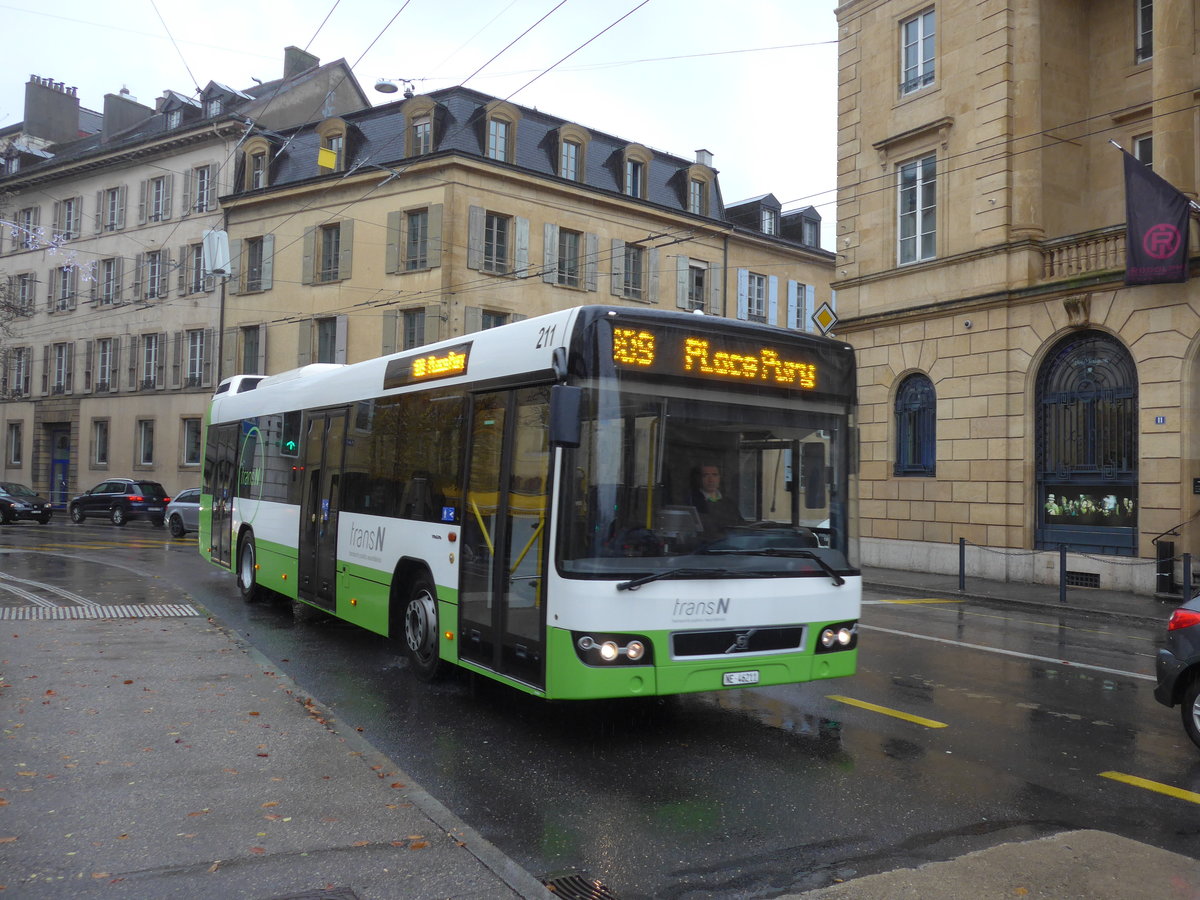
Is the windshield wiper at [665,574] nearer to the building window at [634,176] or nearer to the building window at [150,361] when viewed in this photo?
the building window at [634,176]

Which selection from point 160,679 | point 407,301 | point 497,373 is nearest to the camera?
point 497,373

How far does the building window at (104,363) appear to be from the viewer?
148 ft

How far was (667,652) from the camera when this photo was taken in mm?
6441

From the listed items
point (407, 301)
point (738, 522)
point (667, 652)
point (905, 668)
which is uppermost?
point (407, 301)

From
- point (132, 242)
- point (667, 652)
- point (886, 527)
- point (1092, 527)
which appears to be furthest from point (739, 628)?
point (132, 242)

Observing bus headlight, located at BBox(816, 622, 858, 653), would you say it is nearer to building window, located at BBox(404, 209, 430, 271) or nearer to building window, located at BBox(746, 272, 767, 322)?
building window, located at BBox(404, 209, 430, 271)

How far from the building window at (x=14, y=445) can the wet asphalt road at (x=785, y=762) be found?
45.0m

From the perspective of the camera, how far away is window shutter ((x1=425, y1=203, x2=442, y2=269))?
33156 mm

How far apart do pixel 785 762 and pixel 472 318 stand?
2813 cm

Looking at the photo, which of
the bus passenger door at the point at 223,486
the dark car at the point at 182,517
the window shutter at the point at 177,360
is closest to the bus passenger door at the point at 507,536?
the bus passenger door at the point at 223,486

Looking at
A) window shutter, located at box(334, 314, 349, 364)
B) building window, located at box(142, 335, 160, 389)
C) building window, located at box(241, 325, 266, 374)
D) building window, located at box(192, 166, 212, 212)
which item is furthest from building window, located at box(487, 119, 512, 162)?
building window, located at box(142, 335, 160, 389)

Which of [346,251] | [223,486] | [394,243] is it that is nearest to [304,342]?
[346,251]

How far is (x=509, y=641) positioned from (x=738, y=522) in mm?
1685

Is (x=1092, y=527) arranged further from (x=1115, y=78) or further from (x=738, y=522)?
(x=738, y=522)
